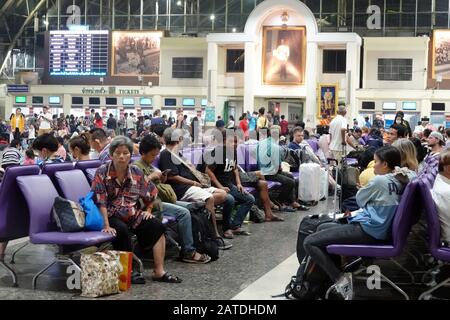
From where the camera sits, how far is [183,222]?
21.8 ft

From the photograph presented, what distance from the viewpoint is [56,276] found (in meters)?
6.03

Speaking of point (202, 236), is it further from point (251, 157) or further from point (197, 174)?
point (251, 157)

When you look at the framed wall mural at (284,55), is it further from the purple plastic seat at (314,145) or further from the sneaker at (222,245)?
the sneaker at (222,245)

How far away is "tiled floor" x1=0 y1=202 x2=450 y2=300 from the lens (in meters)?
5.41

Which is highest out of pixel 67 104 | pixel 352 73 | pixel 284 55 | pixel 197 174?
pixel 284 55

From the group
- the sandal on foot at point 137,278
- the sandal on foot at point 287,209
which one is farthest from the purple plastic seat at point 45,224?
the sandal on foot at point 287,209

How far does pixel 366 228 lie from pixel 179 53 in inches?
1187

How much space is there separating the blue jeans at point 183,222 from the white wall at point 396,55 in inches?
1031

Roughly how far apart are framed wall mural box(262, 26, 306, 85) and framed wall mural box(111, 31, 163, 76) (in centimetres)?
639

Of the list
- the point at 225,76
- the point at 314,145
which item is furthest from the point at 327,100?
the point at 314,145
